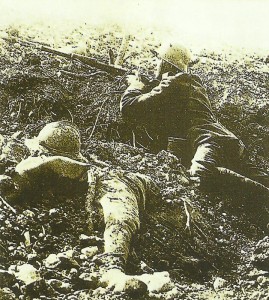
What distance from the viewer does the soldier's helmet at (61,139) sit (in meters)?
1.35

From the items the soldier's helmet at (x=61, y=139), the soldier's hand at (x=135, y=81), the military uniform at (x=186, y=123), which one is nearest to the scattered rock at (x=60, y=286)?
the soldier's helmet at (x=61, y=139)

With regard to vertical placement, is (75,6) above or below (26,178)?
above

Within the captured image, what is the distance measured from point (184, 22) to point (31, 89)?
57cm

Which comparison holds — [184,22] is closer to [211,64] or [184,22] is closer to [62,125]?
[211,64]

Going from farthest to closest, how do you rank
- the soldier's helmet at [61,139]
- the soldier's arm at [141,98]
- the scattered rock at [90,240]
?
the soldier's arm at [141,98], the soldier's helmet at [61,139], the scattered rock at [90,240]

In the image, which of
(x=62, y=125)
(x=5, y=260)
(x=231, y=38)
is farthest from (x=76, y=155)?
(x=231, y=38)

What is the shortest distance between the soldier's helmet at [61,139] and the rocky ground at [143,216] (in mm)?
28

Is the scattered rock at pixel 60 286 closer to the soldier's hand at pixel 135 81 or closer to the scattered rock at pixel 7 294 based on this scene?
the scattered rock at pixel 7 294

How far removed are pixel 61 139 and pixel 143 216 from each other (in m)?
0.34

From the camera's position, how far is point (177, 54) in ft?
5.02

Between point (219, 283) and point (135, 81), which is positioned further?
point (135, 81)

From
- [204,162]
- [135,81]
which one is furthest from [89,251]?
[135,81]

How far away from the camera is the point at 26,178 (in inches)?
50.4

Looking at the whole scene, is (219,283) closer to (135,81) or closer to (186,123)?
(186,123)
